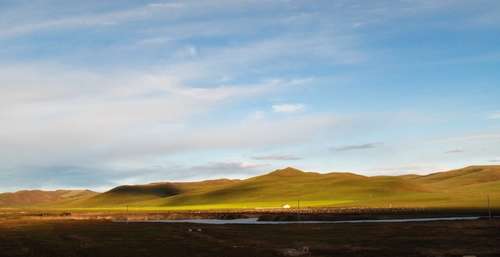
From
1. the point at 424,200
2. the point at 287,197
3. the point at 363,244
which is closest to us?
the point at 363,244

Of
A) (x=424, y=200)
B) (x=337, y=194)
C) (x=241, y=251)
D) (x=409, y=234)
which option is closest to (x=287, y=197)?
(x=337, y=194)

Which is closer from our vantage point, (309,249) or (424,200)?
(309,249)

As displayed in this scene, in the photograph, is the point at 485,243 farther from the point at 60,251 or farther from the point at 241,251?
the point at 60,251

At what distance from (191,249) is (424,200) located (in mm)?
121841

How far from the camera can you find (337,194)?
624 ft

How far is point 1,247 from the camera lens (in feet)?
137

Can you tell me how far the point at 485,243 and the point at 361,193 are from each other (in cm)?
14805

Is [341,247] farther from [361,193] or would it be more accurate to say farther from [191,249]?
[361,193]

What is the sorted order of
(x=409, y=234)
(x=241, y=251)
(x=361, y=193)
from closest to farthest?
1. (x=241, y=251)
2. (x=409, y=234)
3. (x=361, y=193)

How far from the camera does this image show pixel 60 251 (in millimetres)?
38656

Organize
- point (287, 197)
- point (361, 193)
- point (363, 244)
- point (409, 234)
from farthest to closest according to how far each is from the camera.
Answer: point (287, 197), point (361, 193), point (409, 234), point (363, 244)

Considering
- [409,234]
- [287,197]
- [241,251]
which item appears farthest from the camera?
[287,197]

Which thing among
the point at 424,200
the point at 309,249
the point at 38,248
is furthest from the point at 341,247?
the point at 424,200

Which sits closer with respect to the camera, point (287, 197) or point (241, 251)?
point (241, 251)
